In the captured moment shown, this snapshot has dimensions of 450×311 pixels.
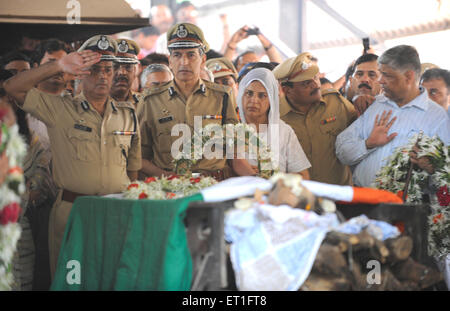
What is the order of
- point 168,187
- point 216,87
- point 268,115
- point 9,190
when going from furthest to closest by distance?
point 216,87
point 268,115
point 168,187
point 9,190

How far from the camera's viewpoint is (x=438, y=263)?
4.43 m

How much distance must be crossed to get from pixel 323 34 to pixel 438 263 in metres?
4.76

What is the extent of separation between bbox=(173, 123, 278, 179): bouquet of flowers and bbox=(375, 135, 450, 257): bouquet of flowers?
0.86 metres

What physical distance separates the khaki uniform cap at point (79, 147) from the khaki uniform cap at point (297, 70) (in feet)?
5.47

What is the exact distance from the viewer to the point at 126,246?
10.3ft

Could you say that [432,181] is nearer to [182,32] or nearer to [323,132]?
[323,132]

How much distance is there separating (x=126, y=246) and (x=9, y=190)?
0.67m

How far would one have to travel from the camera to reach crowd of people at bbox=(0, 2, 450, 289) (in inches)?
177

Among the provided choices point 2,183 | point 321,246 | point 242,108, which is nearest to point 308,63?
point 242,108

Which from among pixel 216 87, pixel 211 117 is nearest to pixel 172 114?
pixel 211 117

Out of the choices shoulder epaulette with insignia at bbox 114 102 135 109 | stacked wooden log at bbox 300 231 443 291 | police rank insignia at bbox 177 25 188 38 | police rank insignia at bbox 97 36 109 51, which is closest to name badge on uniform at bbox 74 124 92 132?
shoulder epaulette with insignia at bbox 114 102 135 109

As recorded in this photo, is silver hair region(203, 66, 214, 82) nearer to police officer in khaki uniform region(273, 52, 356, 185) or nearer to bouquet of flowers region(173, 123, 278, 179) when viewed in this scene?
police officer in khaki uniform region(273, 52, 356, 185)

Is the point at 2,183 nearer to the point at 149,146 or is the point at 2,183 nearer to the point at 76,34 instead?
the point at 149,146

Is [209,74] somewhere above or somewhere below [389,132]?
above
